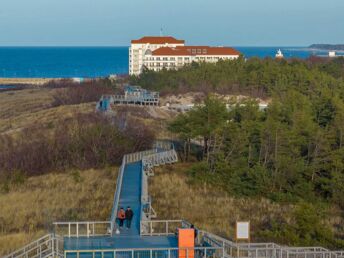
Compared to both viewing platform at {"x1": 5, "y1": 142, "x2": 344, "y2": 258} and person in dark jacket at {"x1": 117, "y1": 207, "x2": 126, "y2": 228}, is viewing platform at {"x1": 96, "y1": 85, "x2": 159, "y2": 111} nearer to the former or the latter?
viewing platform at {"x1": 5, "y1": 142, "x2": 344, "y2": 258}

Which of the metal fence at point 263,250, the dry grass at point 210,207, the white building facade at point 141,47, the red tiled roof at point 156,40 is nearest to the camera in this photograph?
the metal fence at point 263,250

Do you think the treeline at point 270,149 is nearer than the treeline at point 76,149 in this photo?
Yes

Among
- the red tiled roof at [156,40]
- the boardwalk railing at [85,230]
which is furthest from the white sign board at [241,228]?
the red tiled roof at [156,40]

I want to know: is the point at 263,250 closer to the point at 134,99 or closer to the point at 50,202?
the point at 50,202

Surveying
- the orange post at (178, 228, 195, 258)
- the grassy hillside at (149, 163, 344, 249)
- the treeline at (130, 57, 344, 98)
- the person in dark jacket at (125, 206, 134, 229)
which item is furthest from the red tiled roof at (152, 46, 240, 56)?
the orange post at (178, 228, 195, 258)

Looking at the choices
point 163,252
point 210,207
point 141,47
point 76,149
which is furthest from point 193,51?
point 163,252

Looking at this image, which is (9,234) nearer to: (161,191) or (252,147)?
(161,191)

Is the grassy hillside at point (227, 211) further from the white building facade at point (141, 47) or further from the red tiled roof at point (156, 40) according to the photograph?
the red tiled roof at point (156, 40)
